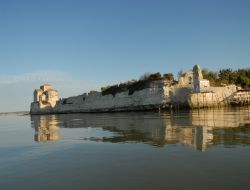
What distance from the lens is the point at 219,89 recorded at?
41.9m

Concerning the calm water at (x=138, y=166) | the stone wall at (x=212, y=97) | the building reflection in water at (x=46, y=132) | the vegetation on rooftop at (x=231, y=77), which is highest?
the vegetation on rooftop at (x=231, y=77)

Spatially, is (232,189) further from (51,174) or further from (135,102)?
(135,102)

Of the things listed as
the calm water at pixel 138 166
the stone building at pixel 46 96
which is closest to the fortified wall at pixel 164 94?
the stone building at pixel 46 96

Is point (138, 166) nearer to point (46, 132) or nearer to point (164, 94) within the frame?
point (46, 132)

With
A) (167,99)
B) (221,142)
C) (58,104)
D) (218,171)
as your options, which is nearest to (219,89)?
(167,99)

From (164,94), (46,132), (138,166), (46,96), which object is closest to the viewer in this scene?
(138,166)

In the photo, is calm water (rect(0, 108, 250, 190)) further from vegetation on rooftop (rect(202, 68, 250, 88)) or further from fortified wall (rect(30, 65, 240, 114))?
vegetation on rooftop (rect(202, 68, 250, 88))

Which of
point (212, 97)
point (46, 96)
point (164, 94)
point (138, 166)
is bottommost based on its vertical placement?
point (138, 166)

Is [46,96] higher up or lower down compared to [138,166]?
higher up

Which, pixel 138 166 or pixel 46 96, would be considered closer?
pixel 138 166

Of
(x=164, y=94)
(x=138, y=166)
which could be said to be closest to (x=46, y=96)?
(x=164, y=94)

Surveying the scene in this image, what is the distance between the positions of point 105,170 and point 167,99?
35.7 m

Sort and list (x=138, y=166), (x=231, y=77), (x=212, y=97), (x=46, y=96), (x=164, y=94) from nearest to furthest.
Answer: (x=138, y=166) < (x=212, y=97) < (x=164, y=94) < (x=231, y=77) < (x=46, y=96)

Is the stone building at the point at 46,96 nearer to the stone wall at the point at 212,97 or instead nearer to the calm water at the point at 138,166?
the stone wall at the point at 212,97
